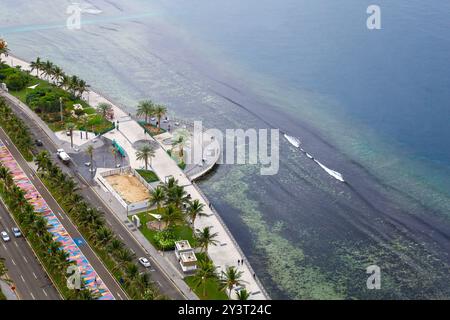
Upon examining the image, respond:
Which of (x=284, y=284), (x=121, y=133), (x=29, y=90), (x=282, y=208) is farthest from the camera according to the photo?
(x=29, y=90)

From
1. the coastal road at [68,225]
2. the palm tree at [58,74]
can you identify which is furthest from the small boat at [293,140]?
the palm tree at [58,74]

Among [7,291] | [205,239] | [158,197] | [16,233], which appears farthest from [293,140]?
[7,291]

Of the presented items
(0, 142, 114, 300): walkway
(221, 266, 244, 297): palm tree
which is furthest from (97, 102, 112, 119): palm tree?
(221, 266, 244, 297): palm tree

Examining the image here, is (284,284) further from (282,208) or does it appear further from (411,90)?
(411,90)

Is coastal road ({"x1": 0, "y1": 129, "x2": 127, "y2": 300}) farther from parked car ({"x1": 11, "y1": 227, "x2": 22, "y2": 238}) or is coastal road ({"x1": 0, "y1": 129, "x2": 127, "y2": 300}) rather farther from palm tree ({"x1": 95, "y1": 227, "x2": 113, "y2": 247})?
parked car ({"x1": 11, "y1": 227, "x2": 22, "y2": 238})

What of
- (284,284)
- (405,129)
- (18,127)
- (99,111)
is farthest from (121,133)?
(405,129)

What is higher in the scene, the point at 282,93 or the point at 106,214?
the point at 282,93

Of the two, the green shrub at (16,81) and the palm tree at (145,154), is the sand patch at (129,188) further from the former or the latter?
the green shrub at (16,81)
